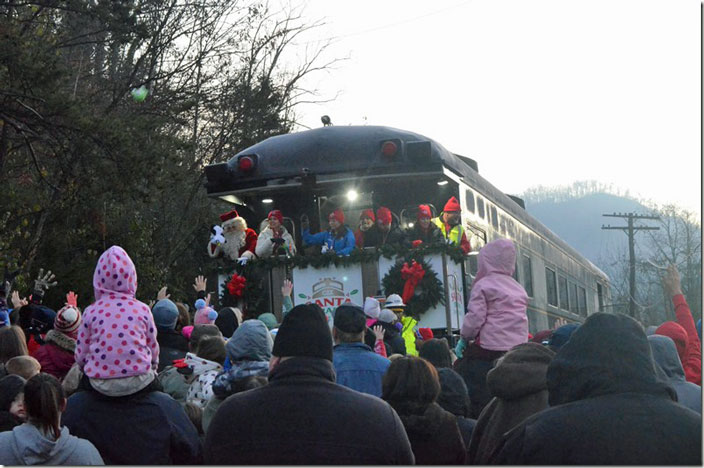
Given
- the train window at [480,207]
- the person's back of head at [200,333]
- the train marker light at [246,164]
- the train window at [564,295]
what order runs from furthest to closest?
1. the train window at [564,295]
2. the train window at [480,207]
3. the train marker light at [246,164]
4. the person's back of head at [200,333]

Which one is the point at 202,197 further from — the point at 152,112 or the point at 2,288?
the point at 2,288

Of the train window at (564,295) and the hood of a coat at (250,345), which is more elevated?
the hood of a coat at (250,345)

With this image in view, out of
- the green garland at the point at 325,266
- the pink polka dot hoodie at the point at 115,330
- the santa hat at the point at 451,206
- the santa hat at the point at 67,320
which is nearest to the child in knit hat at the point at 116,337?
the pink polka dot hoodie at the point at 115,330

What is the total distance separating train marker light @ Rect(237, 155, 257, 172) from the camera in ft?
37.3

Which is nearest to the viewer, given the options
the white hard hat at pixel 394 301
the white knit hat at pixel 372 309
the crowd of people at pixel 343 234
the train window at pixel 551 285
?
the white knit hat at pixel 372 309

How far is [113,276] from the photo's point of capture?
517 cm

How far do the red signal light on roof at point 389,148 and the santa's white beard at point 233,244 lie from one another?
190 cm

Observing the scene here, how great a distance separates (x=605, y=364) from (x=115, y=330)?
8.89 ft

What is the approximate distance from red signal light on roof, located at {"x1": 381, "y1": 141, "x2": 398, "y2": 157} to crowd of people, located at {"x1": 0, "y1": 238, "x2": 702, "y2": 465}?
9.72 feet

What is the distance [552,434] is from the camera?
116 inches

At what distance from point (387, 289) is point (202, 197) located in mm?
17048

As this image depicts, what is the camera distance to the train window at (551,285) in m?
15.8

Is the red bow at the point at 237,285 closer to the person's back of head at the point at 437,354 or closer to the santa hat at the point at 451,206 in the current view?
the santa hat at the point at 451,206

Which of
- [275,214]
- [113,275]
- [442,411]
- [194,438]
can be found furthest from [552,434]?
[275,214]
